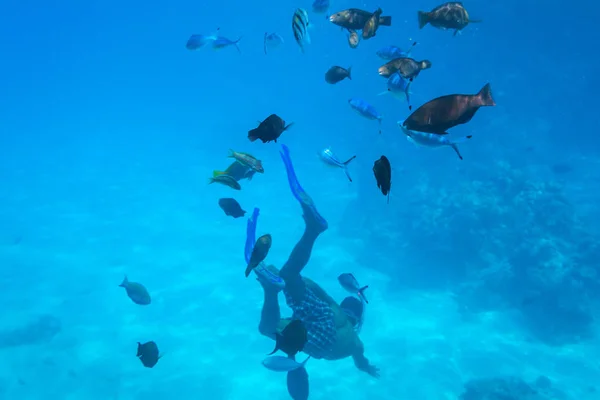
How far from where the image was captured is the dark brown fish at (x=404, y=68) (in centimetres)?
436

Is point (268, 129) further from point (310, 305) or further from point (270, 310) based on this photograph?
point (270, 310)

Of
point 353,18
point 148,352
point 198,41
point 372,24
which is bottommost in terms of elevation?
point 148,352

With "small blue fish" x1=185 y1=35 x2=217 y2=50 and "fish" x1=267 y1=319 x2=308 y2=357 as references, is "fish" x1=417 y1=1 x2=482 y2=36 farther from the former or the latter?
"small blue fish" x1=185 y1=35 x2=217 y2=50

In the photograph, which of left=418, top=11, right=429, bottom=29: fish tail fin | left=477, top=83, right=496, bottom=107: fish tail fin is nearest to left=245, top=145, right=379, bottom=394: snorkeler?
left=418, top=11, right=429, bottom=29: fish tail fin

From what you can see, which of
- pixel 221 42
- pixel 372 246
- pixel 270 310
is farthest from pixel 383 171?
pixel 372 246

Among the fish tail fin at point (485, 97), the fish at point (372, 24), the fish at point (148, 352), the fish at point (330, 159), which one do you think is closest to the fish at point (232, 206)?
the fish at point (330, 159)

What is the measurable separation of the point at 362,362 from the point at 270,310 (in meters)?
3.59

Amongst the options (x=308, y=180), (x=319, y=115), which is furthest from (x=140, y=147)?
(x=308, y=180)

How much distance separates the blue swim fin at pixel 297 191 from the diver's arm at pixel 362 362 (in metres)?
3.45

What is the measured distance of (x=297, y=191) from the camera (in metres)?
6.57

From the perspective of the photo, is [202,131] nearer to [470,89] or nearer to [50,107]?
[470,89]

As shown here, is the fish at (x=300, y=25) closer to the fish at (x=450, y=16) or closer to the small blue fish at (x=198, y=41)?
the fish at (x=450, y=16)

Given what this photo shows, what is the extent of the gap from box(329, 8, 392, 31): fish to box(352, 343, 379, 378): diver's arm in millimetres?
6785

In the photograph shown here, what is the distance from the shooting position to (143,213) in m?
26.8
